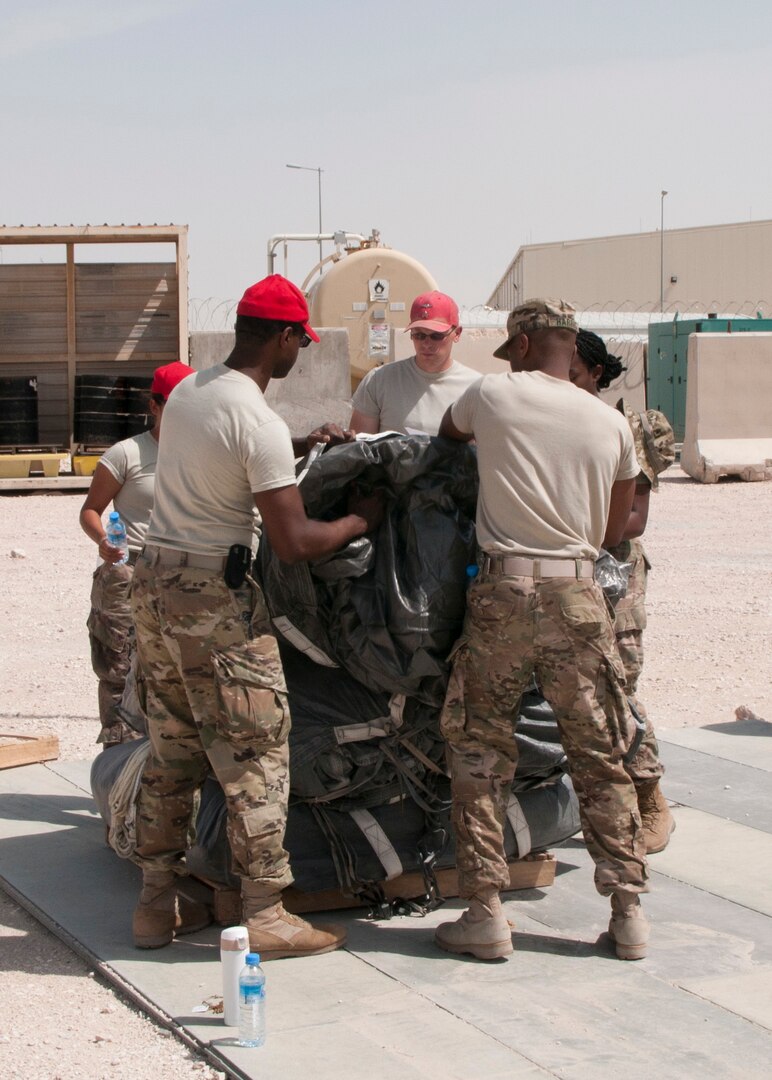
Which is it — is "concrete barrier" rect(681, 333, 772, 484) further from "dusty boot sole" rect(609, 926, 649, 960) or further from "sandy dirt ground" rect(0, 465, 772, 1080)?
"dusty boot sole" rect(609, 926, 649, 960)

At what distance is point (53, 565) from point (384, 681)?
28.4 ft

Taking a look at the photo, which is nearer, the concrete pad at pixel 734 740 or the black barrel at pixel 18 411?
the concrete pad at pixel 734 740

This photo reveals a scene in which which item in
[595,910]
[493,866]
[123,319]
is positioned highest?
[123,319]

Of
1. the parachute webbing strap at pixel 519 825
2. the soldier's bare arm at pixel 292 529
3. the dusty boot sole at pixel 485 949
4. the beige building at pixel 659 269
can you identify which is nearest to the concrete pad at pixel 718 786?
the parachute webbing strap at pixel 519 825

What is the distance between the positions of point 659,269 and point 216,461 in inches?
1918

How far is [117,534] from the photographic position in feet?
19.2

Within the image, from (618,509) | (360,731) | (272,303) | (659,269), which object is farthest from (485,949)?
(659,269)

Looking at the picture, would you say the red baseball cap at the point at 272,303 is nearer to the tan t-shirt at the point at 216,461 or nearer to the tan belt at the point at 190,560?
the tan t-shirt at the point at 216,461

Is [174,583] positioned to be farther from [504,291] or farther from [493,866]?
[504,291]

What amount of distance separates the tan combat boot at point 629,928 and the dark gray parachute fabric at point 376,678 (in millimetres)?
570

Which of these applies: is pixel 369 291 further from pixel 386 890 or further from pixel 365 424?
pixel 386 890

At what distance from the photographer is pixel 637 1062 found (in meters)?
3.54

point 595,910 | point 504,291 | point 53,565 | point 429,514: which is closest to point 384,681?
point 429,514

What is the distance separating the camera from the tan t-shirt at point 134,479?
5844 millimetres
